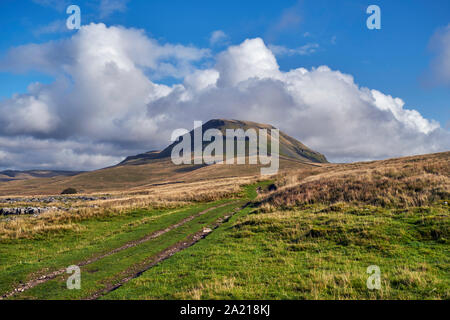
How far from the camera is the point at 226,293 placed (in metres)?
10.0

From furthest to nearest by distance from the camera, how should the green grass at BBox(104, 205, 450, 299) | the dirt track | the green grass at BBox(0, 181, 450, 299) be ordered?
1. the dirt track
2. the green grass at BBox(0, 181, 450, 299)
3. the green grass at BBox(104, 205, 450, 299)

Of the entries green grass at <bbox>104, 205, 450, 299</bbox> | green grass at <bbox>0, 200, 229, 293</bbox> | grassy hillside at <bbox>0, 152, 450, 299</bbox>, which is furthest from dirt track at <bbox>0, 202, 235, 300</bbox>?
green grass at <bbox>104, 205, 450, 299</bbox>

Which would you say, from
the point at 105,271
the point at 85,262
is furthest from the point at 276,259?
the point at 85,262

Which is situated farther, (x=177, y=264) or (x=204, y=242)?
(x=204, y=242)

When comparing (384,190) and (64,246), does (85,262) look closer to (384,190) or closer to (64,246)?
(64,246)

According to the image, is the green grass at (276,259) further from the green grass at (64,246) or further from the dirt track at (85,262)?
the dirt track at (85,262)

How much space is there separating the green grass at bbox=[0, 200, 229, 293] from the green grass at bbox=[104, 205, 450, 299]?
7.64 meters

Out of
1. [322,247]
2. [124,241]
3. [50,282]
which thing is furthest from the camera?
[124,241]

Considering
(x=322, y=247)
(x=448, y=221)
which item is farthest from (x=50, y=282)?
(x=448, y=221)

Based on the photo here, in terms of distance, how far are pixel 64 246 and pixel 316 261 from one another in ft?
65.0

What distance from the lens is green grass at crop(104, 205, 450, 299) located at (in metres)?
9.93

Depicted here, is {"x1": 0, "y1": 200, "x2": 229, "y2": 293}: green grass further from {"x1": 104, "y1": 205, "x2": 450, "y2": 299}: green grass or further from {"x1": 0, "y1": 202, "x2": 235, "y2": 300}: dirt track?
{"x1": 104, "y1": 205, "x2": 450, "y2": 299}: green grass
